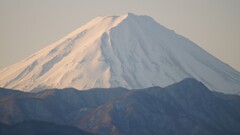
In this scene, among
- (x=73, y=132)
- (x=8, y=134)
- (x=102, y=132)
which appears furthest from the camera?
(x=102, y=132)

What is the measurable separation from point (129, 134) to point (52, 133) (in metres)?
46.8

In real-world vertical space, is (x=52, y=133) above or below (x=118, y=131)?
above

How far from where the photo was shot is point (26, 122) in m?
158

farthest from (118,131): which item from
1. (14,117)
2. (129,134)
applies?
(14,117)

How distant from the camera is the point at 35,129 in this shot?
156 m

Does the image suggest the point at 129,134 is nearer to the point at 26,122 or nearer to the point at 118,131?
the point at 118,131

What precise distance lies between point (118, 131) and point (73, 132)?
1537 inches

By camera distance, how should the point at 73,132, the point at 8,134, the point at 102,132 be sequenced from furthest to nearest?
the point at 102,132 < the point at 73,132 < the point at 8,134

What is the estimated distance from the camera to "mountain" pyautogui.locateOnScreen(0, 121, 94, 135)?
153m

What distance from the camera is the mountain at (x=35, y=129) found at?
15325cm

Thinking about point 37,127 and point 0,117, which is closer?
point 37,127

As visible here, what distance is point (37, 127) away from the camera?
516 feet

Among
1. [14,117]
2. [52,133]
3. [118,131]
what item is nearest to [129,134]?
[118,131]

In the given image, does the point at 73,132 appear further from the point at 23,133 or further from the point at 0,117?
the point at 0,117
